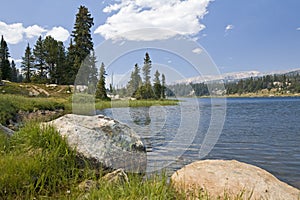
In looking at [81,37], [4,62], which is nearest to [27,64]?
[4,62]

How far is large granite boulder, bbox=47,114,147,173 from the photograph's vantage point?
5695 millimetres

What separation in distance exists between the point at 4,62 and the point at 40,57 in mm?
7086

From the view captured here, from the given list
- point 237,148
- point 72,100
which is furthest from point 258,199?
point 72,100

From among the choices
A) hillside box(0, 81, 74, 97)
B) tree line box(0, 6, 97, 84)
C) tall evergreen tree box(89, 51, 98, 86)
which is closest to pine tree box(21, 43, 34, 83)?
tree line box(0, 6, 97, 84)

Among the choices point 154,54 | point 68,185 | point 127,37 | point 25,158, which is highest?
point 127,37

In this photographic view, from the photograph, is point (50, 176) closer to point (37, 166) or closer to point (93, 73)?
point (37, 166)

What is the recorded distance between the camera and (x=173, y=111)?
29.1 m

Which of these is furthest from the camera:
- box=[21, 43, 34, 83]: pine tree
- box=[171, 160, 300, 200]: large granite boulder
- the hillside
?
box=[21, 43, 34, 83]: pine tree

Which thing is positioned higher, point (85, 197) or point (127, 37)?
point (127, 37)

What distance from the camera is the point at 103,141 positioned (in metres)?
6.12

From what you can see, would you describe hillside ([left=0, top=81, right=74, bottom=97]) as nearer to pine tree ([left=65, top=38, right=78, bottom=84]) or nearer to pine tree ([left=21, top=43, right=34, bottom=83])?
pine tree ([left=65, top=38, right=78, bottom=84])

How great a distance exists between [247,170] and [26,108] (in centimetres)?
1662

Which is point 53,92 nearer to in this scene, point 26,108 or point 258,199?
point 26,108

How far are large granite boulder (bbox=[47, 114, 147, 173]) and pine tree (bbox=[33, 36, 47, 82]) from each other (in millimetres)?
52885
